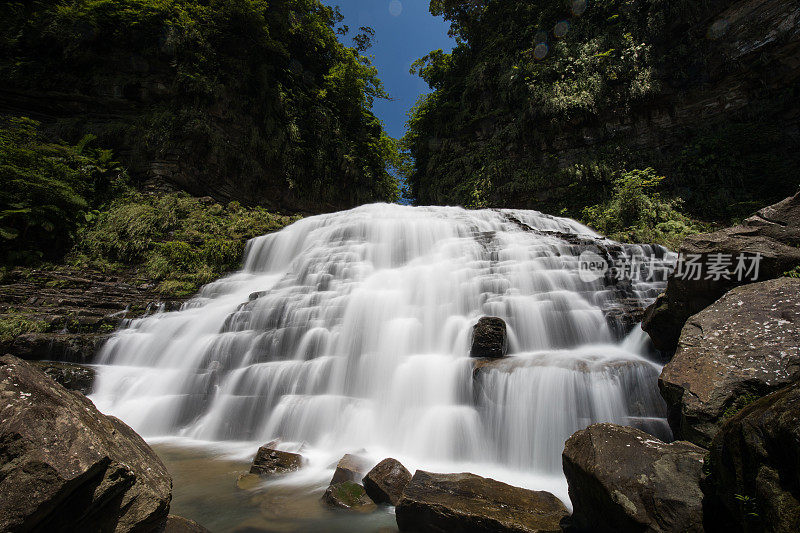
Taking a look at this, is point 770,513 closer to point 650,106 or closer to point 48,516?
point 48,516

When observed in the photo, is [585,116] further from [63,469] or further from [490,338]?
[63,469]

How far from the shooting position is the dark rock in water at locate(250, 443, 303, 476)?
3.30m

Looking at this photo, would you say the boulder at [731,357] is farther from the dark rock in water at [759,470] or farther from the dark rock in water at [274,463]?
the dark rock in water at [274,463]

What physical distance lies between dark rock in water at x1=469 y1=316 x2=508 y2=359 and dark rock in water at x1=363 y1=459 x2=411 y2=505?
82.3 inches

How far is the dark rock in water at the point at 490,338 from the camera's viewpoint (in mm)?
4547

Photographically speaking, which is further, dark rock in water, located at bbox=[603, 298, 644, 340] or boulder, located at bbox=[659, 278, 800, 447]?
dark rock in water, located at bbox=[603, 298, 644, 340]

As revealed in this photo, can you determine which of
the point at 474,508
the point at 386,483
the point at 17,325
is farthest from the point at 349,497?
the point at 17,325

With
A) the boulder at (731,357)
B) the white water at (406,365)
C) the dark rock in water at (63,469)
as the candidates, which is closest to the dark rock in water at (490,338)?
the white water at (406,365)

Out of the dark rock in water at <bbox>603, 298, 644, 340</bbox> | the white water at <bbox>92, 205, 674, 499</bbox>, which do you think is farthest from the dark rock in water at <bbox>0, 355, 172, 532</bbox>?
the dark rock in water at <bbox>603, 298, 644, 340</bbox>

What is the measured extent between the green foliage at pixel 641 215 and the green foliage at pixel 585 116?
355 mm

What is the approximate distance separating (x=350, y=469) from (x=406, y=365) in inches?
76.1

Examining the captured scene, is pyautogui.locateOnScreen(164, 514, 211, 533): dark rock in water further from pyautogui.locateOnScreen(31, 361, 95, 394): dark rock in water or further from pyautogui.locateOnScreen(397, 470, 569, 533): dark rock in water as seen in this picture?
pyautogui.locateOnScreen(31, 361, 95, 394): dark rock in water

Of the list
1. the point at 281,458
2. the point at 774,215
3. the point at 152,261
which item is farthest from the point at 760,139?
the point at 152,261

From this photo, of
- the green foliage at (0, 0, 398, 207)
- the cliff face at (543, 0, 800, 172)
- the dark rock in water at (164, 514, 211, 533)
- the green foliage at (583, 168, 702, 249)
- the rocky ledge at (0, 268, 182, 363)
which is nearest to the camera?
the dark rock in water at (164, 514, 211, 533)
